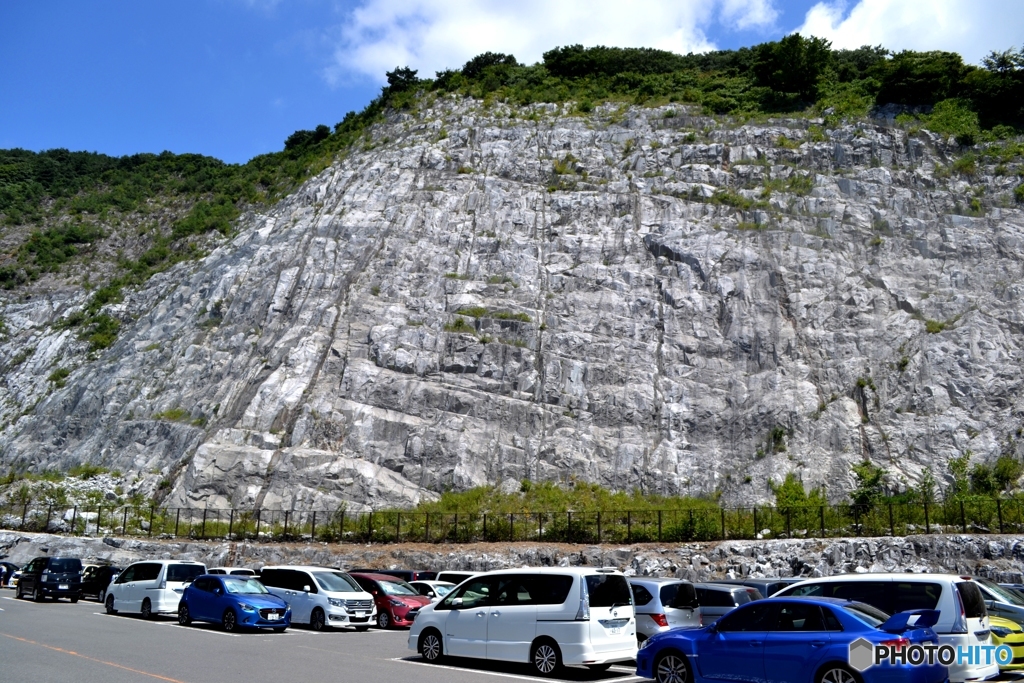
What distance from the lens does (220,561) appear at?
32.3 m

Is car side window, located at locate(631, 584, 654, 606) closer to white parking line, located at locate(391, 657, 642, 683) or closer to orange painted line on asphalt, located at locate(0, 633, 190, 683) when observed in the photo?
white parking line, located at locate(391, 657, 642, 683)

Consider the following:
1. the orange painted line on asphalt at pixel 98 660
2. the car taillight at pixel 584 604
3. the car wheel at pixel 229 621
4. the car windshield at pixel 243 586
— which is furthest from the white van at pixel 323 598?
the car taillight at pixel 584 604

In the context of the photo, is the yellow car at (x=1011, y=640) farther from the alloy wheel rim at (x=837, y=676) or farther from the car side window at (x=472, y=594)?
the car side window at (x=472, y=594)

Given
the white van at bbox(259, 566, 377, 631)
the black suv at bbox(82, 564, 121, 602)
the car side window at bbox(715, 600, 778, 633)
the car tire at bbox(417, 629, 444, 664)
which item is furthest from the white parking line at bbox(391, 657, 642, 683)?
the black suv at bbox(82, 564, 121, 602)

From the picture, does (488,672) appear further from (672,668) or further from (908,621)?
(908,621)

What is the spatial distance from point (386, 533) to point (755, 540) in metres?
14.5

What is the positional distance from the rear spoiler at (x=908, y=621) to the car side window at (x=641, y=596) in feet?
18.6

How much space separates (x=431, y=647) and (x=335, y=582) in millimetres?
7035

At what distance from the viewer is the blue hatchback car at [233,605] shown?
1966cm

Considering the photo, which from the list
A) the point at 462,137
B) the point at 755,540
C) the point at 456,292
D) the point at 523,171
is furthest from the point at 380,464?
the point at 462,137

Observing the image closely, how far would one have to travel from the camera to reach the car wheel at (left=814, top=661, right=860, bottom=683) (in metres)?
10.3

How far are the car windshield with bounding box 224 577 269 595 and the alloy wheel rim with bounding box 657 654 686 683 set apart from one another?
12302mm

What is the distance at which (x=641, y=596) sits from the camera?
1619 cm

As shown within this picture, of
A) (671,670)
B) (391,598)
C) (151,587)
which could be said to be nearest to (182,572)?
(151,587)
